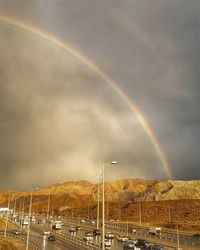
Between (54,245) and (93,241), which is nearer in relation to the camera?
(54,245)

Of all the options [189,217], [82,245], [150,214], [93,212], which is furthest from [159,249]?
[93,212]

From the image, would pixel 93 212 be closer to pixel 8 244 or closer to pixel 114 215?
pixel 114 215

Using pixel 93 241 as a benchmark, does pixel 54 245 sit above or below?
below

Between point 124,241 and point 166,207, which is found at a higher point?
point 166,207

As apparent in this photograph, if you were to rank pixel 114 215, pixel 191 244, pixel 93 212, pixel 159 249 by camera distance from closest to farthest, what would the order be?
pixel 159 249 < pixel 191 244 < pixel 114 215 < pixel 93 212

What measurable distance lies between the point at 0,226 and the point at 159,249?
8336 cm

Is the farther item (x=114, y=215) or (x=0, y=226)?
(x=114, y=215)

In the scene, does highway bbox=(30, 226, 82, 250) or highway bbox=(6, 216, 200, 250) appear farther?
highway bbox=(6, 216, 200, 250)

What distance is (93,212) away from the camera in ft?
624

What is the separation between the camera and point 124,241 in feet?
228

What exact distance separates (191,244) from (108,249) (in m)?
20.5

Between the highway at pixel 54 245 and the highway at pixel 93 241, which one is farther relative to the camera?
the highway at pixel 93 241

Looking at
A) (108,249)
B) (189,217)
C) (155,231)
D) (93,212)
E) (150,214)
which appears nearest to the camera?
(108,249)

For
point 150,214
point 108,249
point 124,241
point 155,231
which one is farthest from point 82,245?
point 150,214
